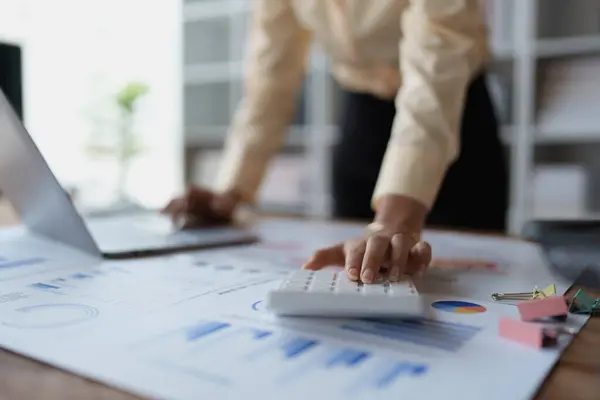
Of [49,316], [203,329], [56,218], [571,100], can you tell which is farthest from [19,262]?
[571,100]

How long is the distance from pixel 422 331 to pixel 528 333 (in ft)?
0.23

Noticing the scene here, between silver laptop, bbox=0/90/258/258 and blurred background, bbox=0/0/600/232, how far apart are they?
86 centimetres

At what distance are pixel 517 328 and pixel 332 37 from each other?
86 centimetres

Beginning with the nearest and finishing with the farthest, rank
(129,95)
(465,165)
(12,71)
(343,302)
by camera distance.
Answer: (343,302) → (12,71) → (465,165) → (129,95)

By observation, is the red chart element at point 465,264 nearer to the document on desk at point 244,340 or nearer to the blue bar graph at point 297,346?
the document on desk at point 244,340

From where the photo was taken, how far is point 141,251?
2.56 feet

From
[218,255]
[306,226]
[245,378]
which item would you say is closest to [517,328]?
[245,378]

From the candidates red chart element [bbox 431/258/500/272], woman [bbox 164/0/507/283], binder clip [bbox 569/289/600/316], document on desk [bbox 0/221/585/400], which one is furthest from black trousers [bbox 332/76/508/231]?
binder clip [bbox 569/289/600/316]

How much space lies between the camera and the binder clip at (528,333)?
16.0 inches

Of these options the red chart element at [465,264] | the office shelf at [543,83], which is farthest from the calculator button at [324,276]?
the office shelf at [543,83]

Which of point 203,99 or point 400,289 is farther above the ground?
point 203,99

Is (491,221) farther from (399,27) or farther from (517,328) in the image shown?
(517,328)

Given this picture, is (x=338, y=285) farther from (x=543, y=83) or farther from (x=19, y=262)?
(x=543, y=83)

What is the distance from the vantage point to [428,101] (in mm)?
818
